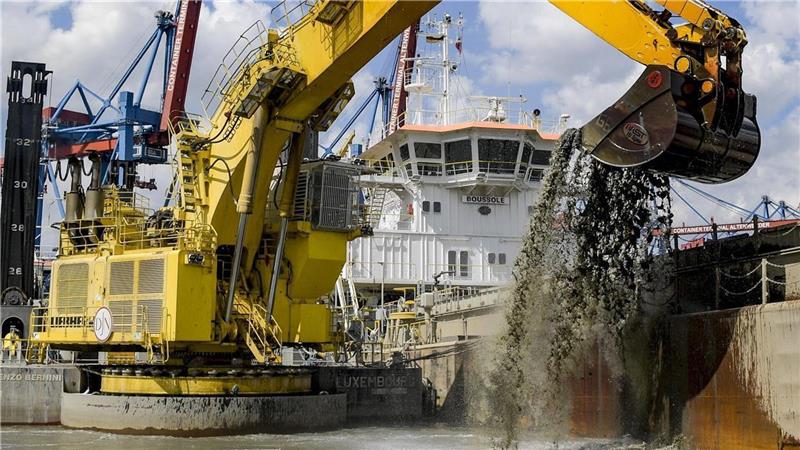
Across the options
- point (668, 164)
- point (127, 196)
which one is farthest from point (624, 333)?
point (127, 196)

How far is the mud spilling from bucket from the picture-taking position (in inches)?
569

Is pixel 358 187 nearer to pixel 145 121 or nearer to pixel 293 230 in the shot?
pixel 293 230

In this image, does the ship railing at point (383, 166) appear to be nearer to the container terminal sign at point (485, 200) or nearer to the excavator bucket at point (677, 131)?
the container terminal sign at point (485, 200)

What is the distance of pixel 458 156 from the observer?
32.8 meters

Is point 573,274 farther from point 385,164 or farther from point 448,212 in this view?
point 385,164

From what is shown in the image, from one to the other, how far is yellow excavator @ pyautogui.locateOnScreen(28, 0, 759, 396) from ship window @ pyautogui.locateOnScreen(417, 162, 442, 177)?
11.3 m

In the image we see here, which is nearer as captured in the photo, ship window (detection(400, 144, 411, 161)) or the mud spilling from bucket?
the mud spilling from bucket

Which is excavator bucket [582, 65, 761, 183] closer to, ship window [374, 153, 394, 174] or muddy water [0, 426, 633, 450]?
muddy water [0, 426, 633, 450]

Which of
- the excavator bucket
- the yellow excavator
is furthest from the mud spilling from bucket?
the yellow excavator

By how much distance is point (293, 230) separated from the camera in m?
21.0

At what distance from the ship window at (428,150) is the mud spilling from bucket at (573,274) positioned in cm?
1702

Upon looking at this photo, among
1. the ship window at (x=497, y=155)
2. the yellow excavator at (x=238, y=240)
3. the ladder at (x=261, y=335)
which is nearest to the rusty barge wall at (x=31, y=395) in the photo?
the yellow excavator at (x=238, y=240)

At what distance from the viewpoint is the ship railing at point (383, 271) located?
33375mm

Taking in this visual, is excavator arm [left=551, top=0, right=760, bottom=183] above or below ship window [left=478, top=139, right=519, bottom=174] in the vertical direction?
below
